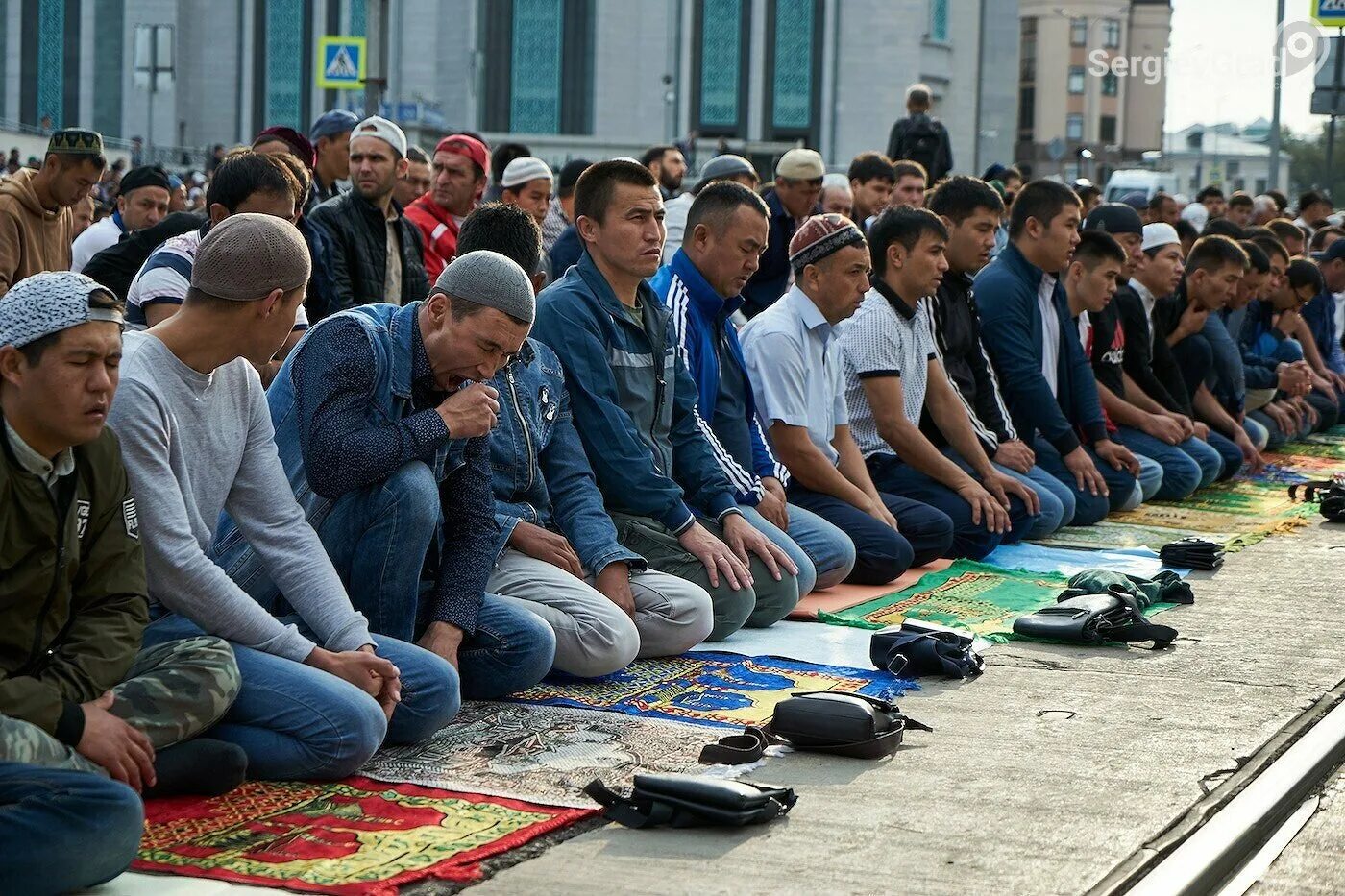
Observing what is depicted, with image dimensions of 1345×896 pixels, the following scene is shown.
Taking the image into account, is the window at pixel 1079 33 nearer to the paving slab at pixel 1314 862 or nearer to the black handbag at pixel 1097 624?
the black handbag at pixel 1097 624

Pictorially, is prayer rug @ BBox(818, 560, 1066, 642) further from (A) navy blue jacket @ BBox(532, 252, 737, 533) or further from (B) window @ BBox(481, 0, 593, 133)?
(B) window @ BBox(481, 0, 593, 133)

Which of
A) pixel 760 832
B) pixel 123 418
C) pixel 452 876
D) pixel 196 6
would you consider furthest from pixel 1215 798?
pixel 196 6

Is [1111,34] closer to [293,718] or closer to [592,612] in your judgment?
[592,612]

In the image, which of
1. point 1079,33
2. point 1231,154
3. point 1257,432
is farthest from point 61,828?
point 1231,154

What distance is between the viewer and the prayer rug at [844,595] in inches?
311

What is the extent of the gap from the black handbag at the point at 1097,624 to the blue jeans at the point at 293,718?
3.09 metres

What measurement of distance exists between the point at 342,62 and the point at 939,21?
135 ft

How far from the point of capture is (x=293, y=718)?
4.89 m

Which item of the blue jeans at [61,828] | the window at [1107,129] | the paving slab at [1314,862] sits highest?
the window at [1107,129]

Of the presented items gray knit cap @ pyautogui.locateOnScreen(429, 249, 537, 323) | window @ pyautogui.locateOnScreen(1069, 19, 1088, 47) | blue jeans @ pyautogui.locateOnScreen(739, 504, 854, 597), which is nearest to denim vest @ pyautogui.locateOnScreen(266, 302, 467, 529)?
gray knit cap @ pyautogui.locateOnScreen(429, 249, 537, 323)

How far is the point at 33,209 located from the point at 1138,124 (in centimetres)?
9934

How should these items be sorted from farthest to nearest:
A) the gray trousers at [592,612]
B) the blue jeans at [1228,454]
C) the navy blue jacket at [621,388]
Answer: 1. the blue jeans at [1228,454]
2. the navy blue jacket at [621,388]
3. the gray trousers at [592,612]

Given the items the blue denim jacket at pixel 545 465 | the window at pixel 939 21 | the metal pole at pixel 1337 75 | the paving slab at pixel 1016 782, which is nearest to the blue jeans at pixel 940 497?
the paving slab at pixel 1016 782

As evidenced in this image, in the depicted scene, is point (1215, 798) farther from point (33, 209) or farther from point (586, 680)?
point (33, 209)
